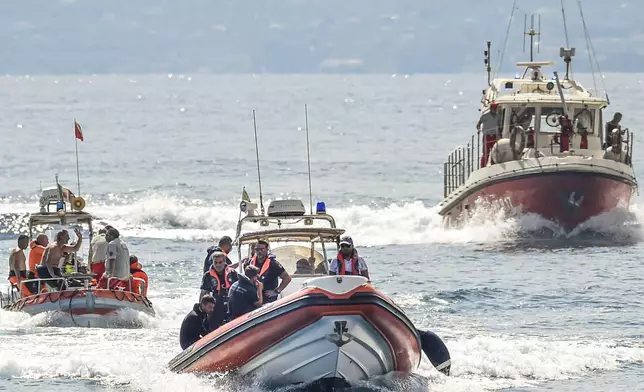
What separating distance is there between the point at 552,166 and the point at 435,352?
14.7 meters

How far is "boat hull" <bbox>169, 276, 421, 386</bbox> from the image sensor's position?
57.3ft

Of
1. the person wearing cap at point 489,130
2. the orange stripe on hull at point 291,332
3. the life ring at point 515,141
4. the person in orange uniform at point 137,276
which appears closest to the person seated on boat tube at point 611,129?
the life ring at point 515,141

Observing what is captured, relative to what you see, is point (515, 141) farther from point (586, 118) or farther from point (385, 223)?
point (385, 223)

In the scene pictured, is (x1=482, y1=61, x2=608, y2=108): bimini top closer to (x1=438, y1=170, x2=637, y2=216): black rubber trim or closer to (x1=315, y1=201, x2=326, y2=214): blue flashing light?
(x1=438, y1=170, x2=637, y2=216): black rubber trim

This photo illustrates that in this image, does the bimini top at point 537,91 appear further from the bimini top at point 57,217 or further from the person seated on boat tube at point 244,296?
the person seated on boat tube at point 244,296

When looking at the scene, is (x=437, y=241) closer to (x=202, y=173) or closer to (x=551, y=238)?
(x=551, y=238)

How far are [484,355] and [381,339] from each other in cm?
371

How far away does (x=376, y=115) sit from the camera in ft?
364

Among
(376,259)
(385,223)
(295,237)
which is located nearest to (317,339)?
(295,237)

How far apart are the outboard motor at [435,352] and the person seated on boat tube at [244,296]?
2.22m

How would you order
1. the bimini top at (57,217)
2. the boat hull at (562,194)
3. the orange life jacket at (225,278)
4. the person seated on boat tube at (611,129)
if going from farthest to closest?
the person seated on boat tube at (611,129) < the boat hull at (562,194) < the bimini top at (57,217) < the orange life jacket at (225,278)

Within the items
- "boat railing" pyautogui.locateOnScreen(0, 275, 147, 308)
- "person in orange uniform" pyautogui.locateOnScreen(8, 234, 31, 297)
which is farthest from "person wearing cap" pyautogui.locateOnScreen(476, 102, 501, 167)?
"person in orange uniform" pyautogui.locateOnScreen(8, 234, 31, 297)

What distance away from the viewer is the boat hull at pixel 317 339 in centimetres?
1747

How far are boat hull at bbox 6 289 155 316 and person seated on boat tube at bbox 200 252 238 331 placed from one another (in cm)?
408
